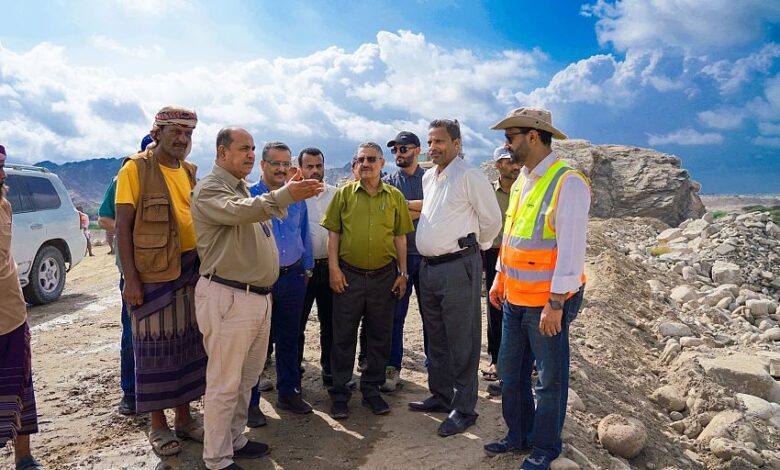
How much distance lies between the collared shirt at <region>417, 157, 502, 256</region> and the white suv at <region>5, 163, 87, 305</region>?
22.6ft

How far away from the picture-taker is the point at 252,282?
121 inches

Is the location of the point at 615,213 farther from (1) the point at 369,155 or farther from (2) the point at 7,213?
(2) the point at 7,213

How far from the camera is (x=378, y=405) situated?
4.19 m

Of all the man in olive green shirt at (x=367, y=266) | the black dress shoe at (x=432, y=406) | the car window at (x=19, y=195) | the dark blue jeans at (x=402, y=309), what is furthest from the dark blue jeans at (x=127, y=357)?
the car window at (x=19, y=195)

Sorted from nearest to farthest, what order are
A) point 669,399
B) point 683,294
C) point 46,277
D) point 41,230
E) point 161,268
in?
point 161,268
point 669,399
point 41,230
point 46,277
point 683,294

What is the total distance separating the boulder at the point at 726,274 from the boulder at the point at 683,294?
1.50 m

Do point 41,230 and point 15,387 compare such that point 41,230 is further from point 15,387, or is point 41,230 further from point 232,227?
point 232,227

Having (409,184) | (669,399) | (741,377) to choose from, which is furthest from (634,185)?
(409,184)

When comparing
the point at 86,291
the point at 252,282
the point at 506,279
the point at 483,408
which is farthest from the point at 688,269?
the point at 86,291

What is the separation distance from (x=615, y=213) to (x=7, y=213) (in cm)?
1827

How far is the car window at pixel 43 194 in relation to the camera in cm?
830

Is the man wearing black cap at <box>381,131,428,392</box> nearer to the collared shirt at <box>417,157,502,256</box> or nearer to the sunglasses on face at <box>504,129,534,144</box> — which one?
the collared shirt at <box>417,157,502,256</box>

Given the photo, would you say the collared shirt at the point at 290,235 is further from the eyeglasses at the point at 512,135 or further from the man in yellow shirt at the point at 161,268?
the eyeglasses at the point at 512,135

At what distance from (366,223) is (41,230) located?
677 centimetres
